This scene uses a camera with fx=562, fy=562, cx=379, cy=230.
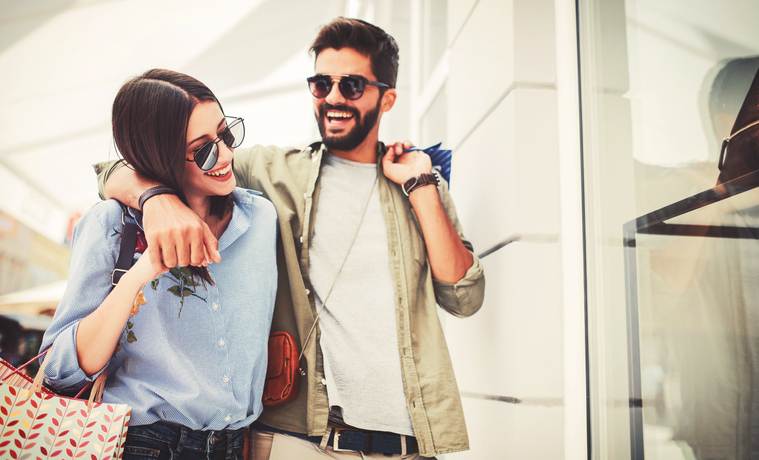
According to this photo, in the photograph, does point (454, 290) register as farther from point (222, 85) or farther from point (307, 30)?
point (222, 85)

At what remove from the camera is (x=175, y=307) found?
1582mm

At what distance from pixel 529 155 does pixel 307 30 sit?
13.2 ft

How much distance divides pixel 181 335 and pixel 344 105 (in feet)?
3.06

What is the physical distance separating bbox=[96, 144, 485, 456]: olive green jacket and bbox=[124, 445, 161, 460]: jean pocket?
390mm

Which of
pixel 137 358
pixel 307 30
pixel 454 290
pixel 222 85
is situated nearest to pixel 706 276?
pixel 454 290

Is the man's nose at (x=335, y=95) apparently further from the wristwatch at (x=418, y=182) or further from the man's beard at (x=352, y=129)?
the wristwatch at (x=418, y=182)

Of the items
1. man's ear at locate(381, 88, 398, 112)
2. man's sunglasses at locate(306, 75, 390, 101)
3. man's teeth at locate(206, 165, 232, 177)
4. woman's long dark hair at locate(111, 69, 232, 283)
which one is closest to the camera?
woman's long dark hair at locate(111, 69, 232, 283)

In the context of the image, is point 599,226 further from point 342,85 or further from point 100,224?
point 100,224

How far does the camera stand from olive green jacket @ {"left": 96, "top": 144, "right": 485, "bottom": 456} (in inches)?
69.2

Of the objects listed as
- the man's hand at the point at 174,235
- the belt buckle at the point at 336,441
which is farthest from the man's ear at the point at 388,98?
the belt buckle at the point at 336,441

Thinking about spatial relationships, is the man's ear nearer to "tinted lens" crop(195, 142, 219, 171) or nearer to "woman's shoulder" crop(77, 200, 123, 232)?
"tinted lens" crop(195, 142, 219, 171)

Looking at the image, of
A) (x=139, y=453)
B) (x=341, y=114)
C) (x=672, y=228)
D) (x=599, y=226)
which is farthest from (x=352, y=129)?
(x=139, y=453)

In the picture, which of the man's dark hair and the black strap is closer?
the black strap

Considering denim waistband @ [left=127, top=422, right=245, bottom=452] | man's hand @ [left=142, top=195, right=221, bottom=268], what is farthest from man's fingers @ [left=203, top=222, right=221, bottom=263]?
denim waistband @ [left=127, top=422, right=245, bottom=452]
